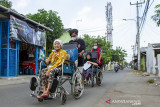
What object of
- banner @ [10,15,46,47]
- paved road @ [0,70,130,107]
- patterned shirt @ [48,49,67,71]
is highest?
banner @ [10,15,46,47]

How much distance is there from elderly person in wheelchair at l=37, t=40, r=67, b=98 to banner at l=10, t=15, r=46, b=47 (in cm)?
780

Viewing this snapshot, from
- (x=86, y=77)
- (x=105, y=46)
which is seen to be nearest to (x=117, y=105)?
(x=86, y=77)

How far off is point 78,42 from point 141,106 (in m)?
2.68

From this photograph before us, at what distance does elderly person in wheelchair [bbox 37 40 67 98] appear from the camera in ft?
11.9

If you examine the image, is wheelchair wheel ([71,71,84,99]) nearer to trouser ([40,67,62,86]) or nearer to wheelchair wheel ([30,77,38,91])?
trouser ([40,67,62,86])

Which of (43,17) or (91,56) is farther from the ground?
(43,17)

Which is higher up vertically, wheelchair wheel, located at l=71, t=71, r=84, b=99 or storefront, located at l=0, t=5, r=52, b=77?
storefront, located at l=0, t=5, r=52, b=77

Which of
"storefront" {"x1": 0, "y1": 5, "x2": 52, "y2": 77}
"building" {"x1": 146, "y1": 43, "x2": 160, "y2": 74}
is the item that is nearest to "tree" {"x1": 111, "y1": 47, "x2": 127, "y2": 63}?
"building" {"x1": 146, "y1": 43, "x2": 160, "y2": 74}

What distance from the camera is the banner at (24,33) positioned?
1106cm

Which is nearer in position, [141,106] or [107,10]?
[141,106]

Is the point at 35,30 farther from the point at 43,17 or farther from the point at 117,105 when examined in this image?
the point at 117,105

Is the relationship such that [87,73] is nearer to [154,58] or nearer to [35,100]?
[35,100]

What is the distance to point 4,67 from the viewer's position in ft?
36.7

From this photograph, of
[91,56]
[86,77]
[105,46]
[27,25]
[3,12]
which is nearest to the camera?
[86,77]
